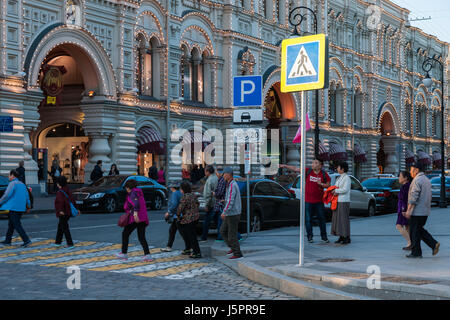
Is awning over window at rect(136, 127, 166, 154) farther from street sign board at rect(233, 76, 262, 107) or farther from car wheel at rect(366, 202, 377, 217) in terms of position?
street sign board at rect(233, 76, 262, 107)

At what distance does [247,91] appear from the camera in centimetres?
1647

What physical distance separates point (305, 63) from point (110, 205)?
16915 mm

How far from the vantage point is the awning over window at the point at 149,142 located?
38.1 metres

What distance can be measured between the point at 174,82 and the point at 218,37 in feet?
18.1

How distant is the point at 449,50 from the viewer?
8862cm

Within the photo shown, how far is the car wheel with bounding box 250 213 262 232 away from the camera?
62.3 ft

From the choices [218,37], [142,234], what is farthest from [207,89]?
[142,234]

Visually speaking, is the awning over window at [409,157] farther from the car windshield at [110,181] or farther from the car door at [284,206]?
the car door at [284,206]

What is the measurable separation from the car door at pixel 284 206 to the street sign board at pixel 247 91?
4.33 m

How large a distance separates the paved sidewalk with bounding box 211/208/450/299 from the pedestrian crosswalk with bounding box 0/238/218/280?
0.82 meters

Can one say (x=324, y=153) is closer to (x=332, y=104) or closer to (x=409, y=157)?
(x=332, y=104)

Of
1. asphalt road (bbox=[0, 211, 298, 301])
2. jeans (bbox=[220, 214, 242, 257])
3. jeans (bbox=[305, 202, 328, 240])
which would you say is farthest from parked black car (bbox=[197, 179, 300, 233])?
jeans (bbox=[220, 214, 242, 257])

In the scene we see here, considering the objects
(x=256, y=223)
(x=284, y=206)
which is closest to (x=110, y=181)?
(x=284, y=206)

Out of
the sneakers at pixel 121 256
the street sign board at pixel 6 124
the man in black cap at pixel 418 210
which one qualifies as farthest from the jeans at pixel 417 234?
the street sign board at pixel 6 124
